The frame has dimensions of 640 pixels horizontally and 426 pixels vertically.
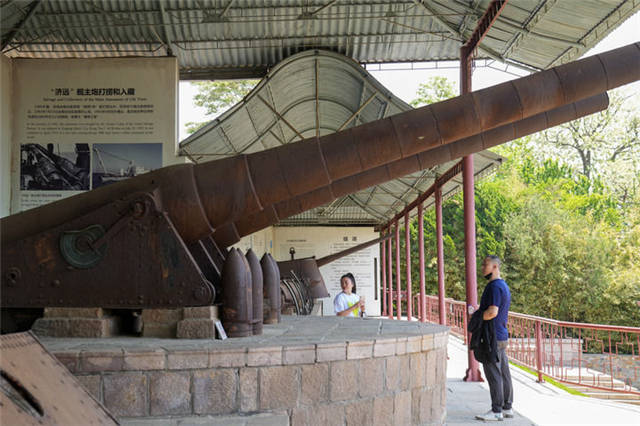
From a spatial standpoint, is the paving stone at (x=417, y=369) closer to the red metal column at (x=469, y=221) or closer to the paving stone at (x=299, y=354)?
the paving stone at (x=299, y=354)

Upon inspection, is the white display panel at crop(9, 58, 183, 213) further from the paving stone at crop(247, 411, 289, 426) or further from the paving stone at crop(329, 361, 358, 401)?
the paving stone at crop(247, 411, 289, 426)

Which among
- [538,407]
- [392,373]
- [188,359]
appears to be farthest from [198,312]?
[538,407]

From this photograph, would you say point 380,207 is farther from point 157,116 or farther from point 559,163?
point 559,163

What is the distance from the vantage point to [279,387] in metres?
4.36

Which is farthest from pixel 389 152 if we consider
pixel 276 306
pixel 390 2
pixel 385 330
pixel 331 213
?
pixel 331 213

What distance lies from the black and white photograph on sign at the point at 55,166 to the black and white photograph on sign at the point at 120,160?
0.63 ft

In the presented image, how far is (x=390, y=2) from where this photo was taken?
41.9 ft

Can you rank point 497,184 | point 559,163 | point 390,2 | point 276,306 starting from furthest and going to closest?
point 559,163 < point 497,184 < point 390,2 < point 276,306

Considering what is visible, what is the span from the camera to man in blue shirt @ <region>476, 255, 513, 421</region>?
23.3 ft

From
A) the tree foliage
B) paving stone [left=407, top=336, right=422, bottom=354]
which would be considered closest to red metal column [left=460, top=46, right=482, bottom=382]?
paving stone [left=407, top=336, right=422, bottom=354]

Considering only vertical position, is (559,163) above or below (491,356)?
above

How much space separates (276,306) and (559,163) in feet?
136

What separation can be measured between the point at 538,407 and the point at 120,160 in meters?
8.91

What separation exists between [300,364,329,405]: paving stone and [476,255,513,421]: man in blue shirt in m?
3.08
